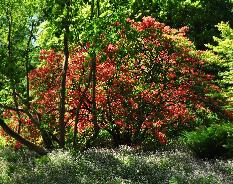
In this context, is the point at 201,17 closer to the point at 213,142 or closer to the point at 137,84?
the point at 137,84

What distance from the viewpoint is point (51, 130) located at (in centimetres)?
1575

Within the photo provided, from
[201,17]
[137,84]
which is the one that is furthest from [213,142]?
Answer: [201,17]

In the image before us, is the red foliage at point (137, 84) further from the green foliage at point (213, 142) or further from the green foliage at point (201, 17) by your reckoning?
the green foliage at point (201, 17)

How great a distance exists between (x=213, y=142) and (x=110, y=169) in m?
4.73

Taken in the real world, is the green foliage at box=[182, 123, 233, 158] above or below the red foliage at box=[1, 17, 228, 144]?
below

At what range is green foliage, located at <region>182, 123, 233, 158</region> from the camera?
1396 cm

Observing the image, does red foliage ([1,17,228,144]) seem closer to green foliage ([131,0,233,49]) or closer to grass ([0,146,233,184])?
grass ([0,146,233,184])

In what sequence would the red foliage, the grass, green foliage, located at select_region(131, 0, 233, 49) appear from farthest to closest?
1. green foliage, located at select_region(131, 0, 233, 49)
2. the red foliage
3. the grass

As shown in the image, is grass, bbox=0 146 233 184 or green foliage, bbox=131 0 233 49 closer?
grass, bbox=0 146 233 184

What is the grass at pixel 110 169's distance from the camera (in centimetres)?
998

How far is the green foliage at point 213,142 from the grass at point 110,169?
624mm

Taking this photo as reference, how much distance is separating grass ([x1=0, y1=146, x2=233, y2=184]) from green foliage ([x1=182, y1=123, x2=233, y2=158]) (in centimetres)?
62

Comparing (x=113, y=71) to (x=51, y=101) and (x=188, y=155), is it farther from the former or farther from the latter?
(x=188, y=155)

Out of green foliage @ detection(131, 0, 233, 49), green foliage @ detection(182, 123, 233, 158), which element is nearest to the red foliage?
green foliage @ detection(182, 123, 233, 158)
